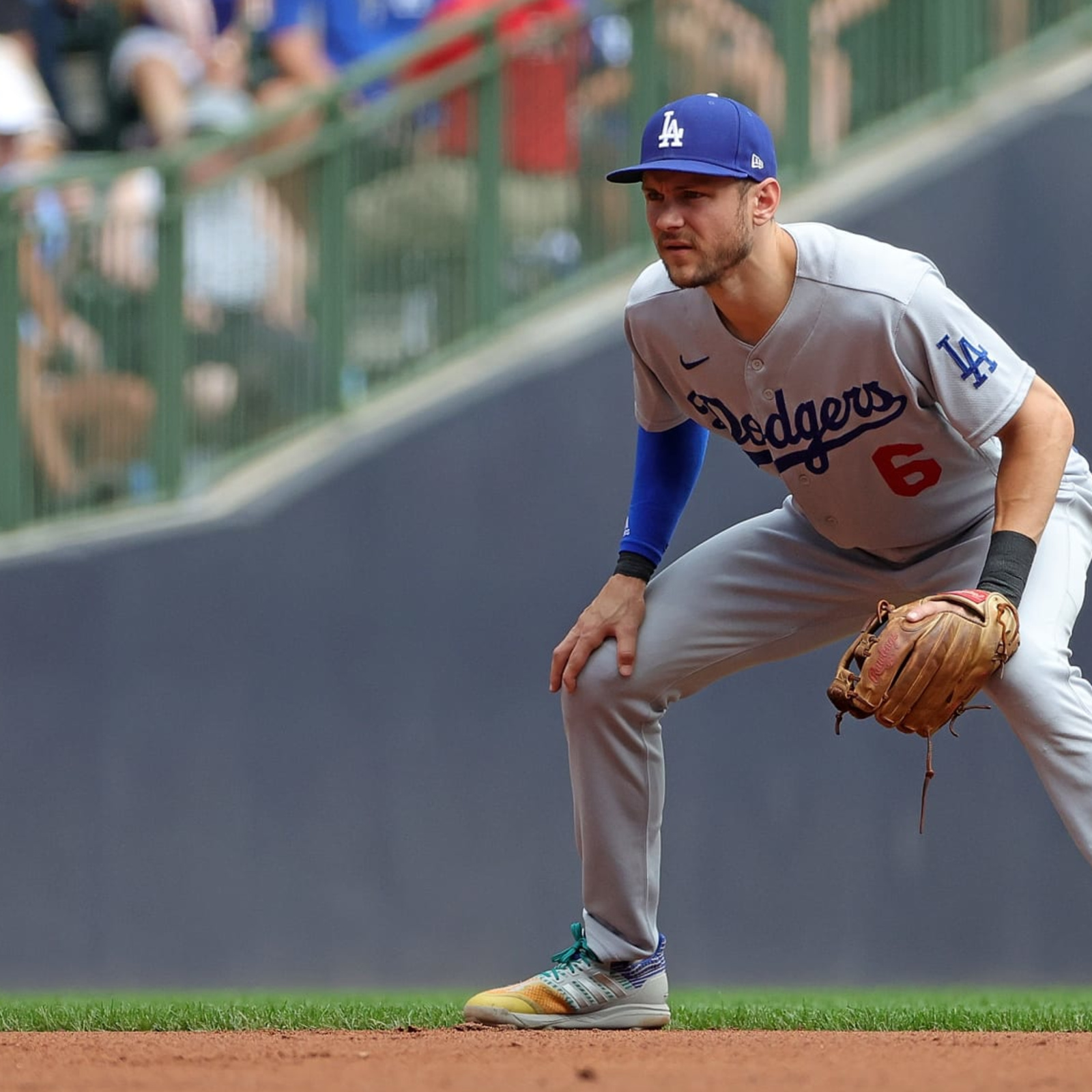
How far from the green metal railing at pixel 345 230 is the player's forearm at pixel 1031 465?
3975 mm

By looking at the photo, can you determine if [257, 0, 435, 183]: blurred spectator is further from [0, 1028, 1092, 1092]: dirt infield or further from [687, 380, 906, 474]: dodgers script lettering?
[0, 1028, 1092, 1092]: dirt infield

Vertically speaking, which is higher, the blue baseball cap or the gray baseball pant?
the blue baseball cap

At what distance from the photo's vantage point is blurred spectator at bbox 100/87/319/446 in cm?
730

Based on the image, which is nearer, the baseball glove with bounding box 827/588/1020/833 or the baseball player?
the baseball glove with bounding box 827/588/1020/833

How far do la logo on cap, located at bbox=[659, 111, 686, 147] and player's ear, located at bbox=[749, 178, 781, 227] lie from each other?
0.19 metres

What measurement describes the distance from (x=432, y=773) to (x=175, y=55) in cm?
333

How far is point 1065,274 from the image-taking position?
7.30 meters

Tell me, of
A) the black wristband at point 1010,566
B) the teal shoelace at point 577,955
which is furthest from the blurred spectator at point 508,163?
the black wristband at point 1010,566

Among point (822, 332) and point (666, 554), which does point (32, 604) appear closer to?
point (666, 554)

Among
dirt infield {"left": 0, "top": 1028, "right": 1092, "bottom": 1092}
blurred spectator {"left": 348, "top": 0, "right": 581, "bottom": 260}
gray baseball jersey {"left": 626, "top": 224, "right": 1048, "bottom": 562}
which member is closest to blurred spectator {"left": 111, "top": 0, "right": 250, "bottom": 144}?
blurred spectator {"left": 348, "top": 0, "right": 581, "bottom": 260}

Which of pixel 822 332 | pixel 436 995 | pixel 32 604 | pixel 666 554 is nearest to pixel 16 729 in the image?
pixel 32 604

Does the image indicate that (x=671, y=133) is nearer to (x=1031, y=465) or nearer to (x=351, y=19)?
(x=1031, y=465)

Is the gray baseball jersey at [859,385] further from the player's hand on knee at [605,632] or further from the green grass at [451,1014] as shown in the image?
the green grass at [451,1014]

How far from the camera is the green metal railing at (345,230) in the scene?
7277mm
